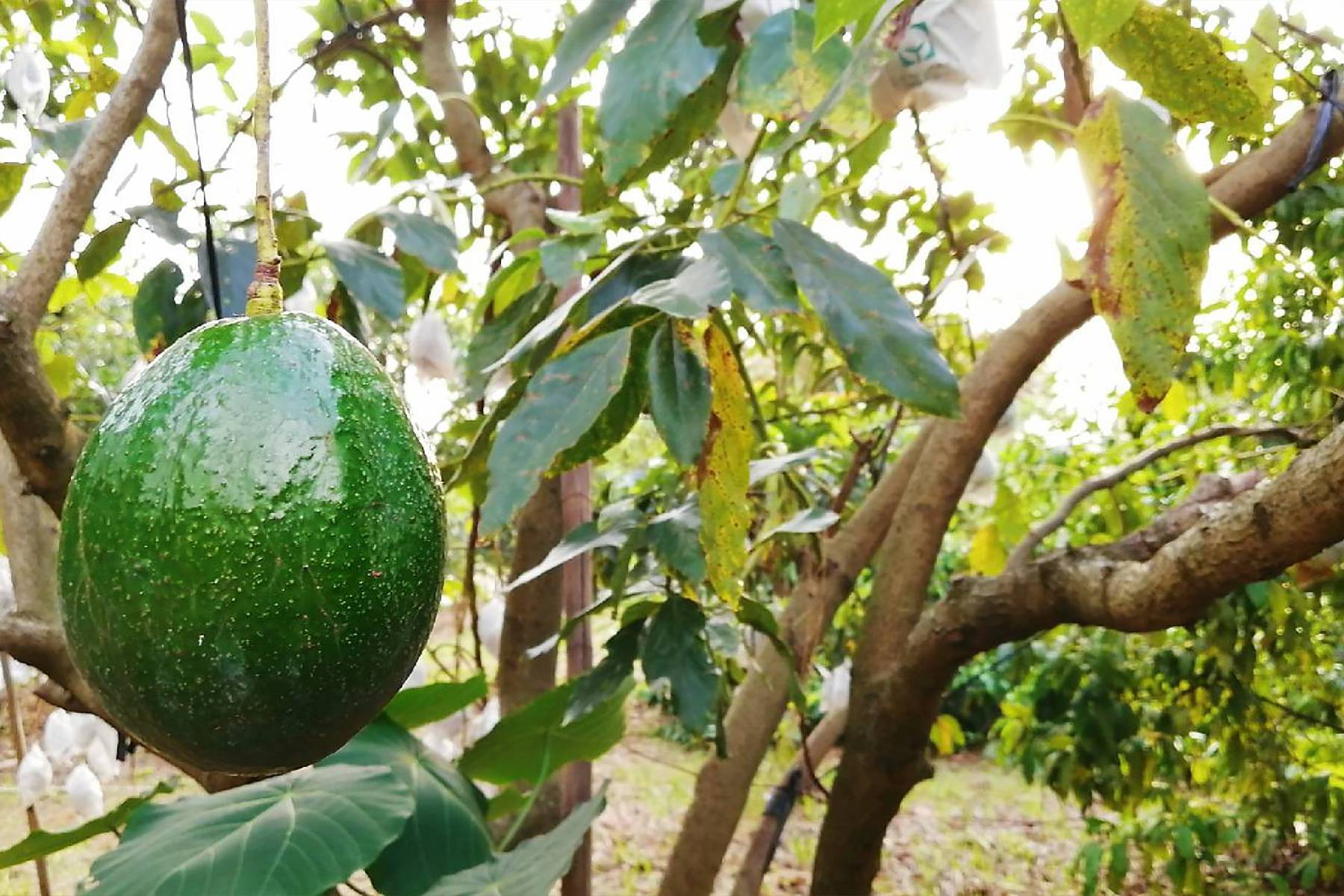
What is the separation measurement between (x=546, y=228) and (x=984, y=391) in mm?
830

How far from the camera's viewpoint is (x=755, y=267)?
0.73m

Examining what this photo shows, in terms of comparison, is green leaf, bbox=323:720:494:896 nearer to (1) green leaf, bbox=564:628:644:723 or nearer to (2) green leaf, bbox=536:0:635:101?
(1) green leaf, bbox=564:628:644:723

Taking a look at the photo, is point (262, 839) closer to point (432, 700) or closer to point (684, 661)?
point (432, 700)

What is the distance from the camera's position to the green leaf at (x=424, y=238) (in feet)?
3.64

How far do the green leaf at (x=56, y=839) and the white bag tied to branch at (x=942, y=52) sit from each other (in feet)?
3.20

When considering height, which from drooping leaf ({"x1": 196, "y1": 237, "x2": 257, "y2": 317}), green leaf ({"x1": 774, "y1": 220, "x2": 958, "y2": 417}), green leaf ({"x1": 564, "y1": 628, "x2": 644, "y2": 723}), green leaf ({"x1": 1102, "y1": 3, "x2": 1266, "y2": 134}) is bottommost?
green leaf ({"x1": 564, "y1": 628, "x2": 644, "y2": 723})

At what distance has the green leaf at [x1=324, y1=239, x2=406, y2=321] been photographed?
997 mm

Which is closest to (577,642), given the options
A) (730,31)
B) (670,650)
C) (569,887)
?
(569,887)

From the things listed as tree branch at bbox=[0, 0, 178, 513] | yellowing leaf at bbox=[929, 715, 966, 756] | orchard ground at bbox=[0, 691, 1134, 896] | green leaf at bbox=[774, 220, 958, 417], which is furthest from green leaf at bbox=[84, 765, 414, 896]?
orchard ground at bbox=[0, 691, 1134, 896]


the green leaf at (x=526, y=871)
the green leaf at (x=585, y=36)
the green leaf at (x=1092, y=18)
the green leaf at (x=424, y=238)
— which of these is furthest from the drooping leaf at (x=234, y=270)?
the green leaf at (x=1092, y=18)

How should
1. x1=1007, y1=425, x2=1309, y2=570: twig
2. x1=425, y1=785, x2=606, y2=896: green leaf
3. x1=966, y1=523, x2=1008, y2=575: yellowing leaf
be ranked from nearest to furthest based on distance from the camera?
1. x1=425, y1=785, x2=606, y2=896: green leaf
2. x1=1007, y1=425, x2=1309, y2=570: twig
3. x1=966, y1=523, x2=1008, y2=575: yellowing leaf

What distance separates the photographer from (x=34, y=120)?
116 centimetres

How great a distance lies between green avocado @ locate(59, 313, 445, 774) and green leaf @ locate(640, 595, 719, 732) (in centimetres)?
65

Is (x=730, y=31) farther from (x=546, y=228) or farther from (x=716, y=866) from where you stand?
(x=716, y=866)
